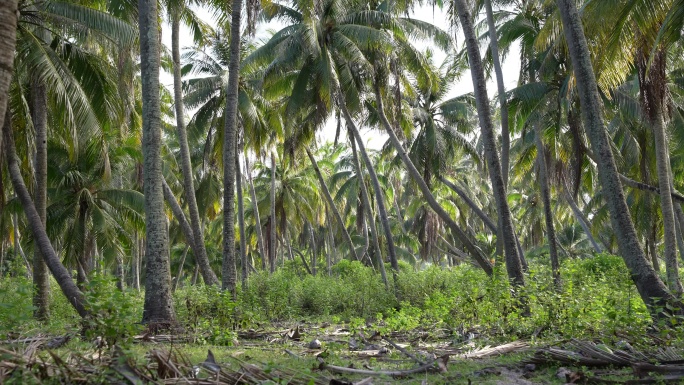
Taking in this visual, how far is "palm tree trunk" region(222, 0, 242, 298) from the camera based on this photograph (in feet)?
39.4

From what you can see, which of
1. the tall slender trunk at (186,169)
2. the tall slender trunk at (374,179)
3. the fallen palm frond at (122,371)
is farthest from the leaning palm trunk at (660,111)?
the tall slender trunk at (186,169)

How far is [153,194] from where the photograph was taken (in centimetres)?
903

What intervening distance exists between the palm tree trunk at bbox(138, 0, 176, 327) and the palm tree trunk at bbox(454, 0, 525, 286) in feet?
18.3

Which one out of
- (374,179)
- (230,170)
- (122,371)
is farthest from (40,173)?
(374,179)

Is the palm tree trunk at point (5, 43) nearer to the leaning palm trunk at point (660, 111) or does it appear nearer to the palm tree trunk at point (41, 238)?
the palm tree trunk at point (41, 238)

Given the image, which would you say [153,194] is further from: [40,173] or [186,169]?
[186,169]

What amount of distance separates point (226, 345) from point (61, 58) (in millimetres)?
7369

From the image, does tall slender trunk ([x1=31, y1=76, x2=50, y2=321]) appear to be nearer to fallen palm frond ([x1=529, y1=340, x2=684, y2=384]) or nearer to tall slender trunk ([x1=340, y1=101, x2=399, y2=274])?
tall slender trunk ([x1=340, y1=101, x2=399, y2=274])

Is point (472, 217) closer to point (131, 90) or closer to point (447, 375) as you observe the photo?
point (131, 90)

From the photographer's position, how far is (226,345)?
8.00 metres

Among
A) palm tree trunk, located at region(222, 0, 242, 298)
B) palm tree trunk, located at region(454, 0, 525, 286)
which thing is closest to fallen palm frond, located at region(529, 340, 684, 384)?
palm tree trunk, located at region(454, 0, 525, 286)

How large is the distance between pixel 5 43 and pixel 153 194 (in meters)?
4.14

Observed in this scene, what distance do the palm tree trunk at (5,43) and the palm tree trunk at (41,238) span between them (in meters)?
4.13

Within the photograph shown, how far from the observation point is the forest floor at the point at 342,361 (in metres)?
4.19
